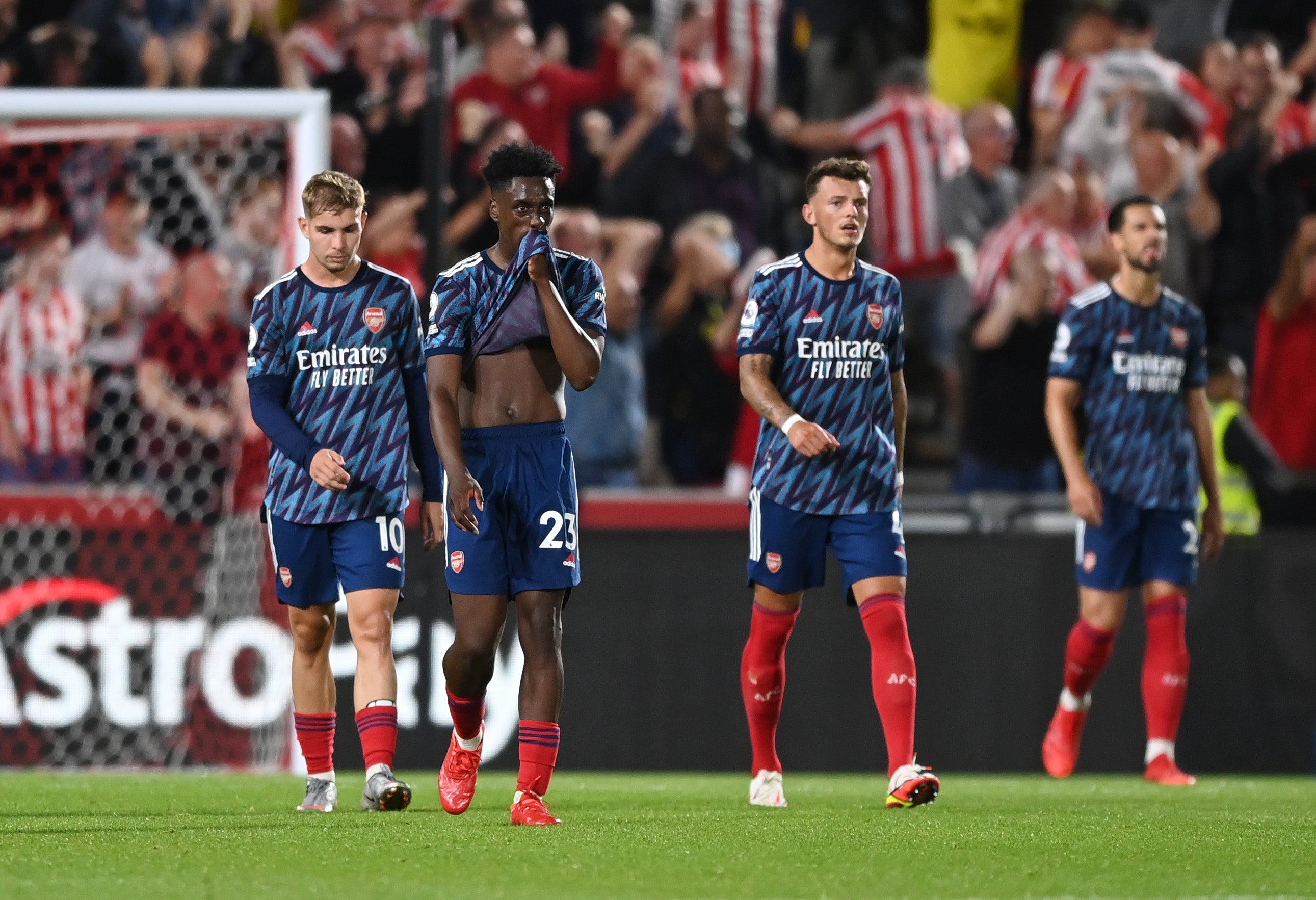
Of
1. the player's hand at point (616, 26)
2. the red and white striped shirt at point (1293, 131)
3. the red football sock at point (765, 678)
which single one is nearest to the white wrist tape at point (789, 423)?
the red football sock at point (765, 678)

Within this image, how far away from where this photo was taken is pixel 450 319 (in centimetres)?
610

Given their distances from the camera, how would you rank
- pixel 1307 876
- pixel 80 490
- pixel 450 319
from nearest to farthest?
pixel 1307 876, pixel 450 319, pixel 80 490

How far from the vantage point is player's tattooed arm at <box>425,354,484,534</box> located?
589 cm

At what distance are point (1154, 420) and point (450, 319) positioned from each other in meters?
3.63

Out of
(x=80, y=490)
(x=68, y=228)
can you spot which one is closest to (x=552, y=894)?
(x=80, y=490)

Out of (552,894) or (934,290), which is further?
(934,290)

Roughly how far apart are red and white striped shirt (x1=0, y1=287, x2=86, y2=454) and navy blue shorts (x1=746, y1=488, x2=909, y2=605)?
15.0ft

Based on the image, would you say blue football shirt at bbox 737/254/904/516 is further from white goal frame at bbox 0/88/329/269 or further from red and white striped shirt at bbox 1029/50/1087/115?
red and white striped shirt at bbox 1029/50/1087/115

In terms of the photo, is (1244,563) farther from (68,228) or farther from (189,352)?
(68,228)

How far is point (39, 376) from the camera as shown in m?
10.1

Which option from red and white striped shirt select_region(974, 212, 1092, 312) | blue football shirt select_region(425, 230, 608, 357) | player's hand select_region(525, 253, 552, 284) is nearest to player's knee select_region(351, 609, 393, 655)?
blue football shirt select_region(425, 230, 608, 357)

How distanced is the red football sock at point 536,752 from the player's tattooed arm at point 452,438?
2.08 ft

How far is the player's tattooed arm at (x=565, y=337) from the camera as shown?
592 centimetres

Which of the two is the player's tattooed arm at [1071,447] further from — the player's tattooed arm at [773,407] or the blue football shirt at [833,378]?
the player's tattooed arm at [773,407]
